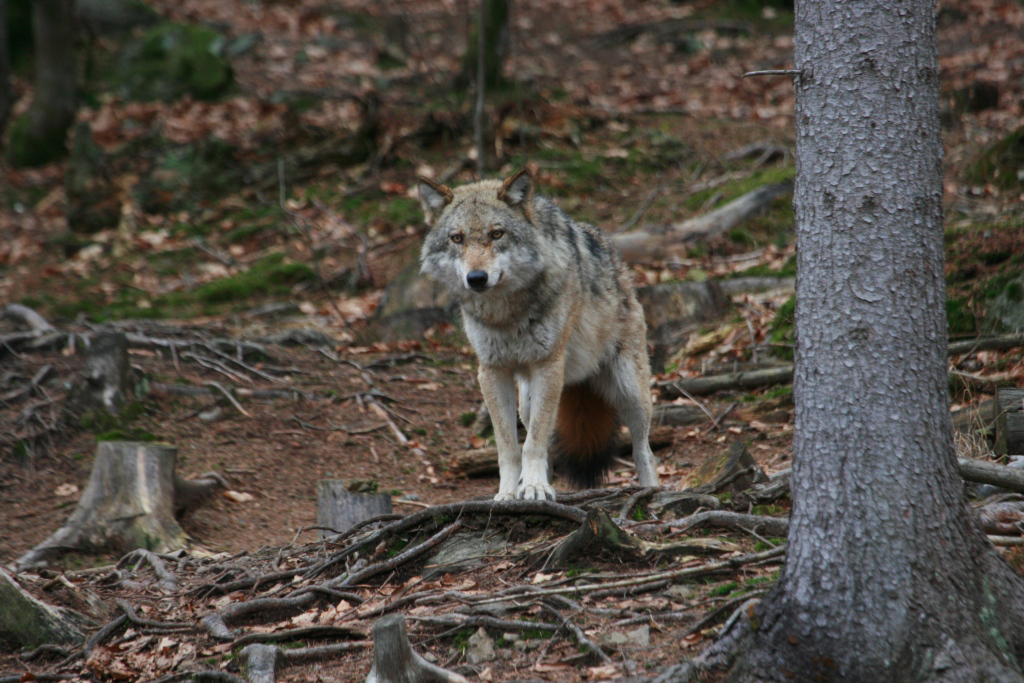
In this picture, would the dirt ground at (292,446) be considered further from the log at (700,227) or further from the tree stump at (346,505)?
the log at (700,227)

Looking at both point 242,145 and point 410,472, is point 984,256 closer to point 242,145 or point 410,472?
point 410,472

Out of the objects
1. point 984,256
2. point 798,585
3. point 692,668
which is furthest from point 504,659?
point 984,256

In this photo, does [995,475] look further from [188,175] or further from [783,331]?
[188,175]

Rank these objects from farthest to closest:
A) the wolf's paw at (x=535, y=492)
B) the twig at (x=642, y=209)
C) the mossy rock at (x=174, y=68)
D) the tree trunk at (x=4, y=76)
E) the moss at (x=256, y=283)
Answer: the mossy rock at (x=174, y=68), the tree trunk at (x=4, y=76), the twig at (x=642, y=209), the moss at (x=256, y=283), the wolf's paw at (x=535, y=492)

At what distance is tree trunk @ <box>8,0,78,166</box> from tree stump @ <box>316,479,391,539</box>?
13477mm

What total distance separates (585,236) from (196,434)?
3980mm

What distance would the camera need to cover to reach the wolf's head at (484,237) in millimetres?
5188

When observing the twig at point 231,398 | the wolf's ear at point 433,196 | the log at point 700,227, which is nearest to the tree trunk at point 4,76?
the twig at point 231,398

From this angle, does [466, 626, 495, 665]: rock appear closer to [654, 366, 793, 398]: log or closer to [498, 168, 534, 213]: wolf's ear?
[498, 168, 534, 213]: wolf's ear

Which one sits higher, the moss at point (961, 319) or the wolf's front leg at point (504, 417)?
the moss at point (961, 319)

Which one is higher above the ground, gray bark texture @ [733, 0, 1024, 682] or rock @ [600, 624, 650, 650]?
gray bark texture @ [733, 0, 1024, 682]

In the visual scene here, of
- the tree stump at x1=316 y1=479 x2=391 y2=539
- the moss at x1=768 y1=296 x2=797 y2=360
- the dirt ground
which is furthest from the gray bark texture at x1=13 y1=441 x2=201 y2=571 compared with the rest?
the moss at x1=768 y1=296 x2=797 y2=360

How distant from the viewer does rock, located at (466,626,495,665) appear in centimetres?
347

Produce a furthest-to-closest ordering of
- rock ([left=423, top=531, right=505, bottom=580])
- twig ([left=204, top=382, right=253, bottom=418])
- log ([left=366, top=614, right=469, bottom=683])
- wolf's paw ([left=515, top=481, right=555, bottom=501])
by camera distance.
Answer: twig ([left=204, top=382, right=253, bottom=418]), wolf's paw ([left=515, top=481, right=555, bottom=501]), rock ([left=423, top=531, right=505, bottom=580]), log ([left=366, top=614, right=469, bottom=683])
